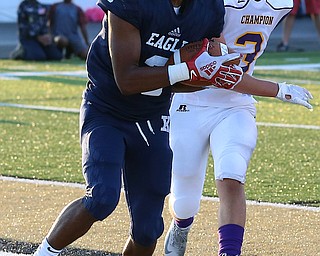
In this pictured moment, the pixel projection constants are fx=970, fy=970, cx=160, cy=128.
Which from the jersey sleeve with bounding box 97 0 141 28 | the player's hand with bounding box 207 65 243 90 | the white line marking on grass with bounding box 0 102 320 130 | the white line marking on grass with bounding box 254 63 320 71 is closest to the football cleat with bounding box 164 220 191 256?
the player's hand with bounding box 207 65 243 90

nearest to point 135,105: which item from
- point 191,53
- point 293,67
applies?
point 191,53

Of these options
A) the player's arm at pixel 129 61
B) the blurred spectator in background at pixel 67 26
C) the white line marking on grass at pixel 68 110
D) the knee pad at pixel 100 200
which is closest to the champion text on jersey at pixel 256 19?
the player's arm at pixel 129 61

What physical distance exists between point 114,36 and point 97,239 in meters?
1.62

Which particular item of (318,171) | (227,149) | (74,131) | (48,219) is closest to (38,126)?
(74,131)

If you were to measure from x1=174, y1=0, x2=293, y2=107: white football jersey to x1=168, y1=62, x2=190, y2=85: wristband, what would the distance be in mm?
792

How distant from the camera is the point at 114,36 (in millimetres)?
4508

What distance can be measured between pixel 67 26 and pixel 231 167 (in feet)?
45.3

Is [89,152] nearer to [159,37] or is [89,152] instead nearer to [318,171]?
[159,37]

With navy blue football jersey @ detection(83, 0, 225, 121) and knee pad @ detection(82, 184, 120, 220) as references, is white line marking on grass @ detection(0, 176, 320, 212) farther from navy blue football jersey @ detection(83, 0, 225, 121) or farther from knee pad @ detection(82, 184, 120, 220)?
knee pad @ detection(82, 184, 120, 220)

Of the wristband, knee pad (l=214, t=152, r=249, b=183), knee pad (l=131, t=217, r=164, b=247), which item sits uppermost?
A: the wristband

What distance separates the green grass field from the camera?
745 cm

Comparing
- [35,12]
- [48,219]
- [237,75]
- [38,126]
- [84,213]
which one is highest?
[237,75]

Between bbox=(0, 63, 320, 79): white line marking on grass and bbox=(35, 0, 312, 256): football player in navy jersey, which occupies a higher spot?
bbox=(35, 0, 312, 256): football player in navy jersey

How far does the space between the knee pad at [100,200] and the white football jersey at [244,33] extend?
→ 110 centimetres
